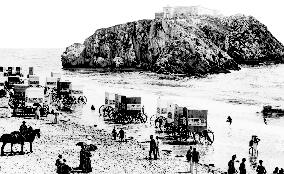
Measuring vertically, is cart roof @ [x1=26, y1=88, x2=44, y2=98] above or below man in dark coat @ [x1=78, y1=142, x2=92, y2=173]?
above

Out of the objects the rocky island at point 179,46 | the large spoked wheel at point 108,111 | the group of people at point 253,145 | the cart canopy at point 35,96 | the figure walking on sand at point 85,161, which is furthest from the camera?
the rocky island at point 179,46

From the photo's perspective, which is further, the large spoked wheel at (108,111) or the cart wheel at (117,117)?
the large spoked wheel at (108,111)

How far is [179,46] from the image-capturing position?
118 meters

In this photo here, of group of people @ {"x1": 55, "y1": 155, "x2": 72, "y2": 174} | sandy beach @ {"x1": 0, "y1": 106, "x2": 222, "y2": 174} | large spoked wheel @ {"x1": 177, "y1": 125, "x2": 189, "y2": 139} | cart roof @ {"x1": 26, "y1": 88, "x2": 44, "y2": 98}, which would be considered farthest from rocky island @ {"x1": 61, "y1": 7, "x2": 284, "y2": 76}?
group of people @ {"x1": 55, "y1": 155, "x2": 72, "y2": 174}

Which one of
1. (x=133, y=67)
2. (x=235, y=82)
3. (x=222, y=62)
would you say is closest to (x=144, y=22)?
(x=133, y=67)

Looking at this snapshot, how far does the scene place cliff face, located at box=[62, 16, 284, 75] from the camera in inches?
4569

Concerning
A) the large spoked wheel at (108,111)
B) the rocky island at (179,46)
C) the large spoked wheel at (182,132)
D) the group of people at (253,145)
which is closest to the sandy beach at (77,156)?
the large spoked wheel at (182,132)

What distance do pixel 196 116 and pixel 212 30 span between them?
136183 mm

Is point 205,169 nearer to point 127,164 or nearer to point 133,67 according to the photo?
point 127,164

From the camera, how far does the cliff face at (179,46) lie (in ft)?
381

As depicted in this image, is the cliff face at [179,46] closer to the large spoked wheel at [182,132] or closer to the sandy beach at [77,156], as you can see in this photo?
the large spoked wheel at [182,132]

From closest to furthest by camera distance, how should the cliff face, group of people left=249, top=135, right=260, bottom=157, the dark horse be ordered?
the dark horse, group of people left=249, top=135, right=260, bottom=157, the cliff face

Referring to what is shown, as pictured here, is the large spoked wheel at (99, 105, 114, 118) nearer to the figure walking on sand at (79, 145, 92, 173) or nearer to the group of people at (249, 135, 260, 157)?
the group of people at (249, 135, 260, 157)

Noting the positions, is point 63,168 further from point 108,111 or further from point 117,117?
point 108,111
